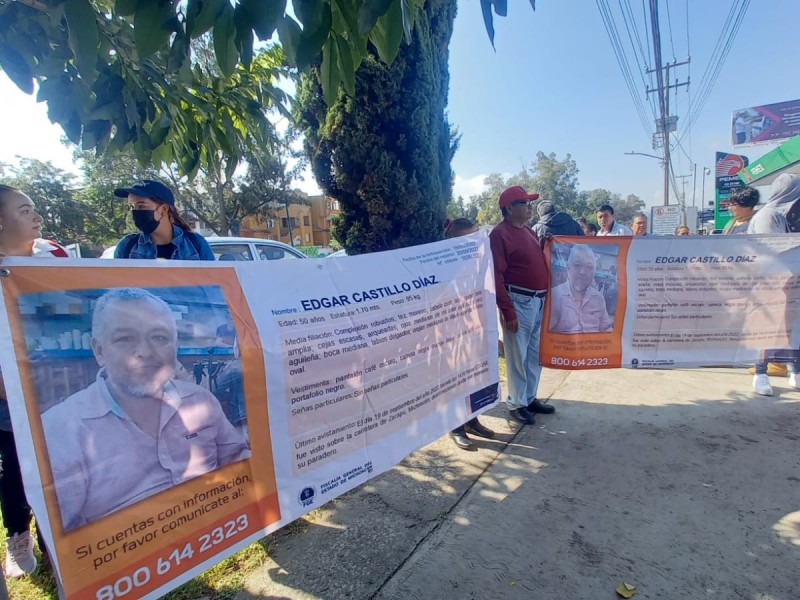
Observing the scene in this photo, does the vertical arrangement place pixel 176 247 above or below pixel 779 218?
above

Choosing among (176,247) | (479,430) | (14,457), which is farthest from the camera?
(479,430)

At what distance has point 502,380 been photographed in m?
4.73

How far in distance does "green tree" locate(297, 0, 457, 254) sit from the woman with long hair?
3.43m

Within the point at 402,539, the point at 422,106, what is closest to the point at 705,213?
the point at 422,106

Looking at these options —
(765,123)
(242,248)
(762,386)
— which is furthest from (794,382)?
(765,123)

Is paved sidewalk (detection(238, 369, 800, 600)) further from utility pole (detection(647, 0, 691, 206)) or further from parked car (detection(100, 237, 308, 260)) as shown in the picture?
utility pole (detection(647, 0, 691, 206))

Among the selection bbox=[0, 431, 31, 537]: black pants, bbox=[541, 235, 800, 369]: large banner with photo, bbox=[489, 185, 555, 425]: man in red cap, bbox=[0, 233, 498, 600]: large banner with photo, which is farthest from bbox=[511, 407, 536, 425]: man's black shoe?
bbox=[0, 431, 31, 537]: black pants

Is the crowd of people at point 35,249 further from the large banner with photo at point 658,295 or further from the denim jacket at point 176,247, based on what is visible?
the large banner with photo at point 658,295

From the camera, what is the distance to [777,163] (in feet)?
33.7

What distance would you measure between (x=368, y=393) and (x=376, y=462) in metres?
0.36

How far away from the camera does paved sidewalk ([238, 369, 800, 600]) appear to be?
77.4 inches

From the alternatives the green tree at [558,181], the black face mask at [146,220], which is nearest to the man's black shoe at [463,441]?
the black face mask at [146,220]

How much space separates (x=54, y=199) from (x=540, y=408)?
128 feet

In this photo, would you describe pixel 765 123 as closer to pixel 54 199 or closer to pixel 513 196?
pixel 513 196
